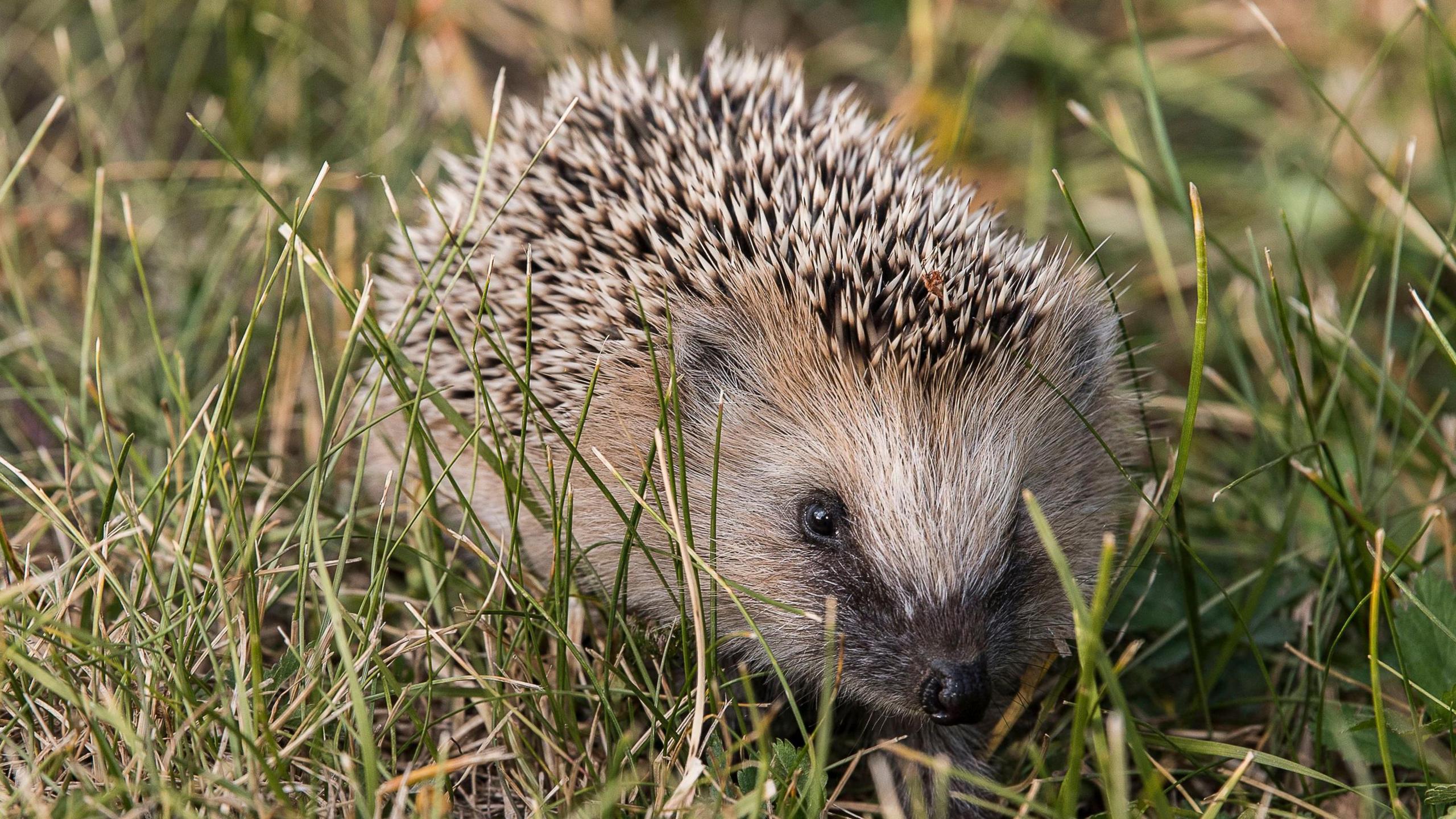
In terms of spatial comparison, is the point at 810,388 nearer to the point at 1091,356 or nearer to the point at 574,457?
the point at 574,457

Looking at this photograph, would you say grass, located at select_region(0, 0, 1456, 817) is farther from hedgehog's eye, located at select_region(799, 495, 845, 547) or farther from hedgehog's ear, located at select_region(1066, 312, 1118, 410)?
hedgehog's eye, located at select_region(799, 495, 845, 547)

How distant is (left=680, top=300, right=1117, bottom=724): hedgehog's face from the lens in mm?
2244

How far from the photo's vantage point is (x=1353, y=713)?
2330 mm

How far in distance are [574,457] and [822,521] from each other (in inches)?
19.3

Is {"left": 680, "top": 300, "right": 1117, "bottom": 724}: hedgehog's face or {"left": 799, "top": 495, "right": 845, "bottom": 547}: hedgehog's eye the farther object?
{"left": 799, "top": 495, "right": 845, "bottom": 547}: hedgehog's eye

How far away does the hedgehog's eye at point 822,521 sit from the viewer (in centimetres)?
239

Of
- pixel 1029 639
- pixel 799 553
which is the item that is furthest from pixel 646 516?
pixel 1029 639

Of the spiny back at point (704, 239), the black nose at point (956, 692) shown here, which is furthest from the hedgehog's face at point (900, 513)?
the spiny back at point (704, 239)

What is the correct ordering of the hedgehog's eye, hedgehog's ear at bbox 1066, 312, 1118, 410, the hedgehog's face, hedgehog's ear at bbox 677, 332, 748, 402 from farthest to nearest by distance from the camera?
hedgehog's ear at bbox 1066, 312, 1118, 410 → hedgehog's ear at bbox 677, 332, 748, 402 → the hedgehog's eye → the hedgehog's face

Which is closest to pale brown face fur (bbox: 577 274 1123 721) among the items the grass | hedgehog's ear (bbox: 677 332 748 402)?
hedgehog's ear (bbox: 677 332 748 402)

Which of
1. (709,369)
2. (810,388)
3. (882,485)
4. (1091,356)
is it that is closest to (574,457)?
(709,369)

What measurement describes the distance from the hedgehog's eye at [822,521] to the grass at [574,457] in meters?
0.27

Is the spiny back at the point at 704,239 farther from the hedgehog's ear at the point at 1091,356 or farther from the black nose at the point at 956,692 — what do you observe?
the black nose at the point at 956,692

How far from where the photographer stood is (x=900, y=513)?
2293mm
